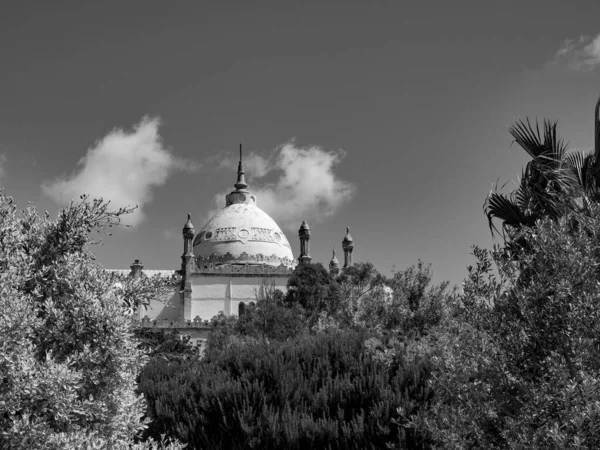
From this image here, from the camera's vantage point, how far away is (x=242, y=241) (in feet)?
185

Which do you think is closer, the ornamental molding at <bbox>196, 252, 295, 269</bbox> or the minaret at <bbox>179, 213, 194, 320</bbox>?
the minaret at <bbox>179, 213, 194, 320</bbox>

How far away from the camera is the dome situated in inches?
2195

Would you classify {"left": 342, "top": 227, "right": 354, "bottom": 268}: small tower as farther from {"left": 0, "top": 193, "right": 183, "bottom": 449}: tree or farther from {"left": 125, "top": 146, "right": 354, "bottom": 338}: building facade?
{"left": 0, "top": 193, "right": 183, "bottom": 449}: tree

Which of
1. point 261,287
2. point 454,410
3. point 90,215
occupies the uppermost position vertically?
point 261,287

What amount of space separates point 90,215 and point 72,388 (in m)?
2.01

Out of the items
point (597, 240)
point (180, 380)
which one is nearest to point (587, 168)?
point (597, 240)

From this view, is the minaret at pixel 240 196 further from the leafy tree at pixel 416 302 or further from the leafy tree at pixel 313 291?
the leafy tree at pixel 416 302

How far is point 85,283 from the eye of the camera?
7.14m

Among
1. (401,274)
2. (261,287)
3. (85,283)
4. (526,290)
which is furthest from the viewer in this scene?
(261,287)

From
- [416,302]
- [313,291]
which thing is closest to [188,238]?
[313,291]

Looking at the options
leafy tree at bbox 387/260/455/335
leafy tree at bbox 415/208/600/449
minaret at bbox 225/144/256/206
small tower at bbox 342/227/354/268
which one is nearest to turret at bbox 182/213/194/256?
minaret at bbox 225/144/256/206

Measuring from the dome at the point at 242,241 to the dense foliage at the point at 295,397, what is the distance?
41.8 meters

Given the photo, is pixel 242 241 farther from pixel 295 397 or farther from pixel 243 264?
pixel 295 397

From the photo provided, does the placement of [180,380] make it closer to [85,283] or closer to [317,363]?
[317,363]
